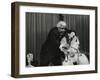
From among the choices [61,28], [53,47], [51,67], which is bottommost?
[51,67]

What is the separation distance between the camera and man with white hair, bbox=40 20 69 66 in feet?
5.98

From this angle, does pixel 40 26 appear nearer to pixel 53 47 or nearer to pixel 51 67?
pixel 53 47

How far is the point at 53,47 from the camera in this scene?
1852mm

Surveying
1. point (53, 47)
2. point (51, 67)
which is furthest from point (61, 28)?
point (51, 67)

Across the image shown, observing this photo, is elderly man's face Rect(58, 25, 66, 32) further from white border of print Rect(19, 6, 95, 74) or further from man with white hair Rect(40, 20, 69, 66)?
white border of print Rect(19, 6, 95, 74)

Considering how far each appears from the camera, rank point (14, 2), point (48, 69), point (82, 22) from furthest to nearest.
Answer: point (82, 22), point (48, 69), point (14, 2)

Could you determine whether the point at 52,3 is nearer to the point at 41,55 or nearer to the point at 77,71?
the point at 41,55

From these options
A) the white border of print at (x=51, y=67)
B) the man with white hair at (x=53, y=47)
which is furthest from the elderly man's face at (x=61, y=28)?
the white border of print at (x=51, y=67)

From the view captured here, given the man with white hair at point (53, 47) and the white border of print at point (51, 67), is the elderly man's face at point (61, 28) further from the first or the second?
the white border of print at point (51, 67)

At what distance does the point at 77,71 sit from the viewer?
1.94 m

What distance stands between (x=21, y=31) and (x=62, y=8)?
1.20 ft

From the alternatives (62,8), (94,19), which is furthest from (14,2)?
(94,19)

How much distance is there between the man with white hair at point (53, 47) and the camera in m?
1.82

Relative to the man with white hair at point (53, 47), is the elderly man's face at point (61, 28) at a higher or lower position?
higher
